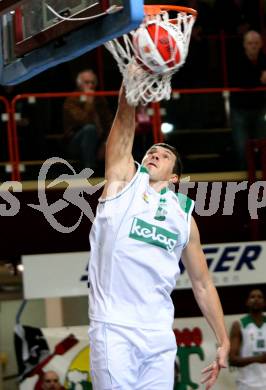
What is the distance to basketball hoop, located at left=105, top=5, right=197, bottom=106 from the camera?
606 cm

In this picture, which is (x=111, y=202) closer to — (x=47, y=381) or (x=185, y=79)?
(x=47, y=381)

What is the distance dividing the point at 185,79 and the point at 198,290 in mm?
5033

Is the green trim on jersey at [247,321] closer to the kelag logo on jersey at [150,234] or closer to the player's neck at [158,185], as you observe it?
the player's neck at [158,185]

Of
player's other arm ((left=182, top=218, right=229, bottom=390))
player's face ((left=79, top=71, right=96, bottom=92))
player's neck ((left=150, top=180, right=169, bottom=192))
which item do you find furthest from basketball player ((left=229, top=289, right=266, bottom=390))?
player's neck ((left=150, top=180, right=169, bottom=192))

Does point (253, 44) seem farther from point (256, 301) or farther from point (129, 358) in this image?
point (129, 358)

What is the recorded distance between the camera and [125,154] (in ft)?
20.2

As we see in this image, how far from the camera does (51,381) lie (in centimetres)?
1009

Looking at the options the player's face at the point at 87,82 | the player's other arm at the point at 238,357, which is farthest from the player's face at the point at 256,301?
the player's face at the point at 87,82

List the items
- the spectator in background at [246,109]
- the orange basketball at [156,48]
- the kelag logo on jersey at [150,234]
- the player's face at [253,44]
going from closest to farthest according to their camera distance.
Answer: the orange basketball at [156,48], the kelag logo on jersey at [150,234], the spectator in background at [246,109], the player's face at [253,44]

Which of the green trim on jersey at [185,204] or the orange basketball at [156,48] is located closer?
the orange basketball at [156,48]

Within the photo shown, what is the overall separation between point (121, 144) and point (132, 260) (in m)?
0.67

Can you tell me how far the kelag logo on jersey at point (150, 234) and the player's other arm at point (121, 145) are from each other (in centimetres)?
25

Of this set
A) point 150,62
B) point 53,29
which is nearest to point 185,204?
point 150,62

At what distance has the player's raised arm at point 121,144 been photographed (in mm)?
6066
